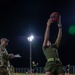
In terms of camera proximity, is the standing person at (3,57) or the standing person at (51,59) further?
the standing person at (3,57)

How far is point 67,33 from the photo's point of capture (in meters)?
96.6

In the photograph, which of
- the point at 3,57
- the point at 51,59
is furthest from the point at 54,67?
the point at 3,57

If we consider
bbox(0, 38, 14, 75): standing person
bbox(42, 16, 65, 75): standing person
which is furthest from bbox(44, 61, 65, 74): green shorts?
bbox(0, 38, 14, 75): standing person

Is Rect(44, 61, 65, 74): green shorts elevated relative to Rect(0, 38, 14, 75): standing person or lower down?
lower down

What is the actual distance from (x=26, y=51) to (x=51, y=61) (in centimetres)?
9195

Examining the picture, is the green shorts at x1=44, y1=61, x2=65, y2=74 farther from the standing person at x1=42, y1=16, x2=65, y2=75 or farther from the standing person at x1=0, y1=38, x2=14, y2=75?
the standing person at x1=0, y1=38, x2=14, y2=75

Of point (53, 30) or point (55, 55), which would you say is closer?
point (55, 55)

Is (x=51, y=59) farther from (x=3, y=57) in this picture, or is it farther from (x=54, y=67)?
(x=3, y=57)

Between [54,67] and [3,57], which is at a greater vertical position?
[3,57]

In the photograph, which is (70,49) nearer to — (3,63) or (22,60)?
(22,60)

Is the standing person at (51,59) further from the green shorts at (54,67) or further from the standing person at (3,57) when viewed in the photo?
the standing person at (3,57)

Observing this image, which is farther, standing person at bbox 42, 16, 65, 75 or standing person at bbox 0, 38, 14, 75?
standing person at bbox 0, 38, 14, 75

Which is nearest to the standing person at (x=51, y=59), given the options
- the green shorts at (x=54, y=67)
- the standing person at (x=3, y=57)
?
the green shorts at (x=54, y=67)

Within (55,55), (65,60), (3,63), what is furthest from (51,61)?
(65,60)
